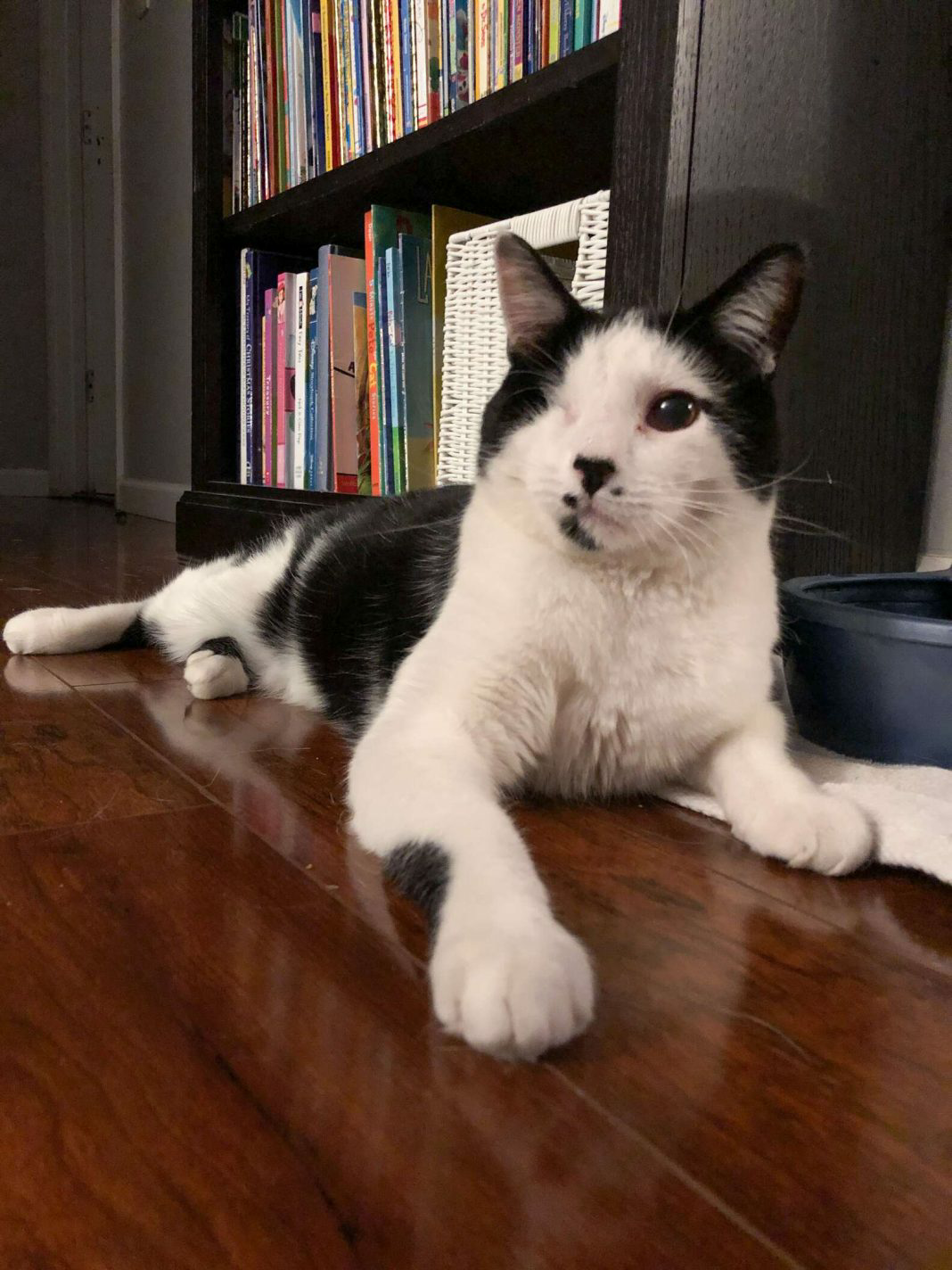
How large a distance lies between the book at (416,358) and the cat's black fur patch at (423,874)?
4.53 feet

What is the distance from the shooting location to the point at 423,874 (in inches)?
26.6

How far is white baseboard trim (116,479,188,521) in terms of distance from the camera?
12.9ft

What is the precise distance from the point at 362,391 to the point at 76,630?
34.7 inches

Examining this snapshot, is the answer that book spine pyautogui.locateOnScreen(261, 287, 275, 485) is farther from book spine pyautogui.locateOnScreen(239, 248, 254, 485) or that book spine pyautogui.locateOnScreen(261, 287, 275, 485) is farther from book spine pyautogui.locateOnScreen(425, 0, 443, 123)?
book spine pyautogui.locateOnScreen(425, 0, 443, 123)

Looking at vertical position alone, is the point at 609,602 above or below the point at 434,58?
below

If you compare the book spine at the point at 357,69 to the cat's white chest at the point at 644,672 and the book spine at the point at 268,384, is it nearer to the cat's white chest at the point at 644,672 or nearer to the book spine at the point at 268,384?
the book spine at the point at 268,384

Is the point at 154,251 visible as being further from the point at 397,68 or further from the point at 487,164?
the point at 487,164

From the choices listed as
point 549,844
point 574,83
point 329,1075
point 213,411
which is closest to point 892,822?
point 549,844

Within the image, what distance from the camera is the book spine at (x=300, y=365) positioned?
88.2 inches

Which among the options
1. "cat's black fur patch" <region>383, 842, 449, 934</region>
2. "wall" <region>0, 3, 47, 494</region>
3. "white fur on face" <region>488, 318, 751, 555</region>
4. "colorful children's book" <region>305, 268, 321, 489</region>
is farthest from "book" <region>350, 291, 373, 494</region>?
"wall" <region>0, 3, 47, 494</region>

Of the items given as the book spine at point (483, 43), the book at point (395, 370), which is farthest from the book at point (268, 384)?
the book spine at point (483, 43)

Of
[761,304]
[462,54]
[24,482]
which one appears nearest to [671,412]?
[761,304]

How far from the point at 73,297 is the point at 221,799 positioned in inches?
181

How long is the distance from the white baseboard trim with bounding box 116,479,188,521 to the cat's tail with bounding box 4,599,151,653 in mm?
2282
